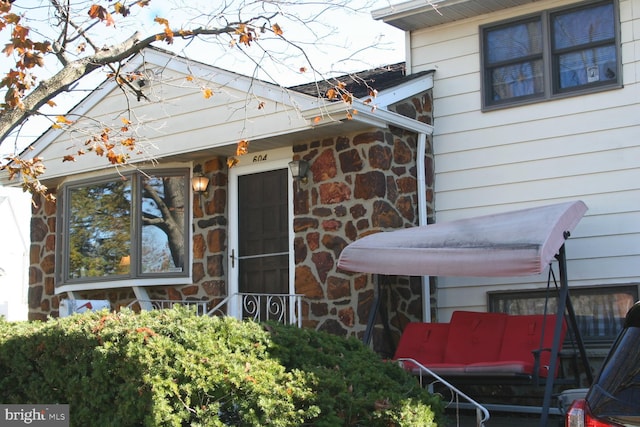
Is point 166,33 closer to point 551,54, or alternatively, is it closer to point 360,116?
point 360,116

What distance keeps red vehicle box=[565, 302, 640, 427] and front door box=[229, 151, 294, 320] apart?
6914 mm

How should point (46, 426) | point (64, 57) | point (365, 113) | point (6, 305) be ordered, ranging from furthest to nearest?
point (6, 305)
point (365, 113)
point (64, 57)
point (46, 426)

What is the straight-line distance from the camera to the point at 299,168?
1086 cm

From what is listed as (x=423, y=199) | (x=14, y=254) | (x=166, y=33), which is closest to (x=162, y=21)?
(x=166, y=33)

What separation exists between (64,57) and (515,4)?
5.79 metres

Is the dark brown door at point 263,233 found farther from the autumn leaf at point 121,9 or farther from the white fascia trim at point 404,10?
the autumn leaf at point 121,9

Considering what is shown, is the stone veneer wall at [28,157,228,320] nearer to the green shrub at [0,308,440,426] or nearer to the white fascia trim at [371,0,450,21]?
the white fascia trim at [371,0,450,21]

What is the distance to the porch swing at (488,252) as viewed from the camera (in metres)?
7.78

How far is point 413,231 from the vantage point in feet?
30.5

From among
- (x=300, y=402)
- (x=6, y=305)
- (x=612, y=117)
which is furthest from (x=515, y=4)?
(x=6, y=305)

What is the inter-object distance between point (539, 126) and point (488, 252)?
3004 millimetres

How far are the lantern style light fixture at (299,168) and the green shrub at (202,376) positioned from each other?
13.8 ft

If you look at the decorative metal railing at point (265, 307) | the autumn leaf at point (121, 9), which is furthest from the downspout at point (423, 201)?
the autumn leaf at point (121, 9)

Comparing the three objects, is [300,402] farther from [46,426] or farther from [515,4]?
[515,4]
